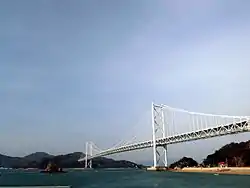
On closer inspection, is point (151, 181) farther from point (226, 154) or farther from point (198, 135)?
point (226, 154)

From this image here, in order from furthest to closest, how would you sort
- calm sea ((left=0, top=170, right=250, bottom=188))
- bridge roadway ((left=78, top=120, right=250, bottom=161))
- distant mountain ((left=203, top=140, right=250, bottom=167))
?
distant mountain ((left=203, top=140, right=250, bottom=167)) → bridge roadway ((left=78, top=120, right=250, bottom=161)) → calm sea ((left=0, top=170, right=250, bottom=188))

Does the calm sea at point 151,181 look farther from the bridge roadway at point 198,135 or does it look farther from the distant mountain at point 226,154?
the distant mountain at point 226,154

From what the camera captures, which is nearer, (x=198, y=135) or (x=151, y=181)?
(x=151, y=181)

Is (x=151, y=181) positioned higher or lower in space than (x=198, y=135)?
lower

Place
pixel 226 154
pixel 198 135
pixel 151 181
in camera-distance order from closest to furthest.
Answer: pixel 151 181, pixel 198 135, pixel 226 154

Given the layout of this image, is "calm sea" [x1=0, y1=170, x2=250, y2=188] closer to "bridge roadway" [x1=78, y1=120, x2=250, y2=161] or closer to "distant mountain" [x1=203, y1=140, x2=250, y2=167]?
"bridge roadway" [x1=78, y1=120, x2=250, y2=161]

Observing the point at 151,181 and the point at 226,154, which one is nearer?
the point at 151,181

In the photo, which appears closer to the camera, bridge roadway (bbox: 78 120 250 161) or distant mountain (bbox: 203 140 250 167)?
bridge roadway (bbox: 78 120 250 161)

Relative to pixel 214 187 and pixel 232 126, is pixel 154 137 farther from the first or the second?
pixel 214 187

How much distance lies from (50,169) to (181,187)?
242 ft

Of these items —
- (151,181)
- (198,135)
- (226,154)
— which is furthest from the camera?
(226,154)

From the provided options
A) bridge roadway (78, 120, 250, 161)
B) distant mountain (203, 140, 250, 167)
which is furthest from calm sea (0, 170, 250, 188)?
distant mountain (203, 140, 250, 167)

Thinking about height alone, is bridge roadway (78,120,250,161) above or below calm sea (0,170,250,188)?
above

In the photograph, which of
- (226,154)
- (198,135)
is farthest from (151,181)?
(226,154)
